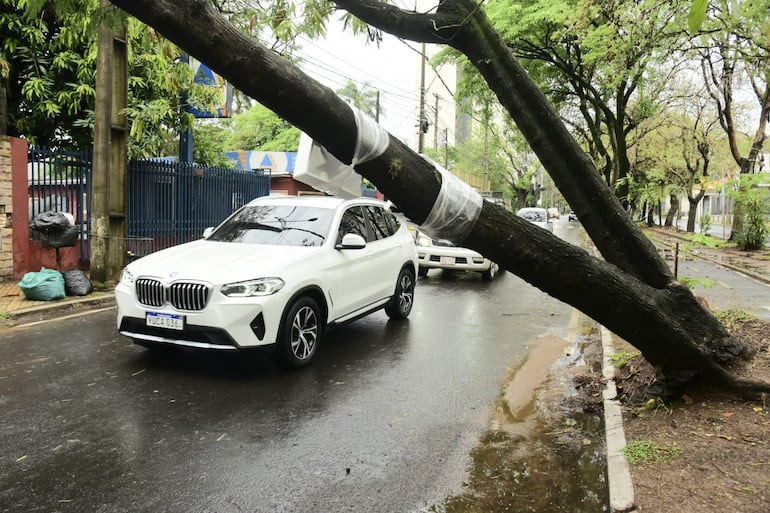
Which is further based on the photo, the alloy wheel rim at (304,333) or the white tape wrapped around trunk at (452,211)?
the alloy wheel rim at (304,333)

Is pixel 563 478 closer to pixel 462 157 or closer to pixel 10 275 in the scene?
pixel 10 275

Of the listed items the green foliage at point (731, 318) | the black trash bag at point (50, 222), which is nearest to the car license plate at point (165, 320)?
the black trash bag at point (50, 222)

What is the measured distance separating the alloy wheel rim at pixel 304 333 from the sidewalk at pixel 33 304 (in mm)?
4505

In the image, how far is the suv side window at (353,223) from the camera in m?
6.84

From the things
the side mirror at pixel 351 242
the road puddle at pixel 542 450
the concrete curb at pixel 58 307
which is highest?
the side mirror at pixel 351 242

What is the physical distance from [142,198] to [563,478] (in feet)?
35.7

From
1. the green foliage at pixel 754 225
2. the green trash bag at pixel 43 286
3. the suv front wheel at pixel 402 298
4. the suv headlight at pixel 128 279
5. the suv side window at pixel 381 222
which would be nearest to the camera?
the suv headlight at pixel 128 279

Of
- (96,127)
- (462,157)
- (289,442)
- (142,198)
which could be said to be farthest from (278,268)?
(462,157)

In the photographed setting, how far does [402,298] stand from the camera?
8.39 metres

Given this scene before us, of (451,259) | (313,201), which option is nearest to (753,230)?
(451,259)

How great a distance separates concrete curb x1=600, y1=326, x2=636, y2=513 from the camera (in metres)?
3.11

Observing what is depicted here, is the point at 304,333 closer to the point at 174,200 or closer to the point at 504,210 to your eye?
the point at 504,210

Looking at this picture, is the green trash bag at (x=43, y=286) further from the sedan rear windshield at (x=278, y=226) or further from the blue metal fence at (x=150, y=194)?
the sedan rear windshield at (x=278, y=226)

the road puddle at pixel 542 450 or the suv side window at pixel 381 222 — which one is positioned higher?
the suv side window at pixel 381 222
